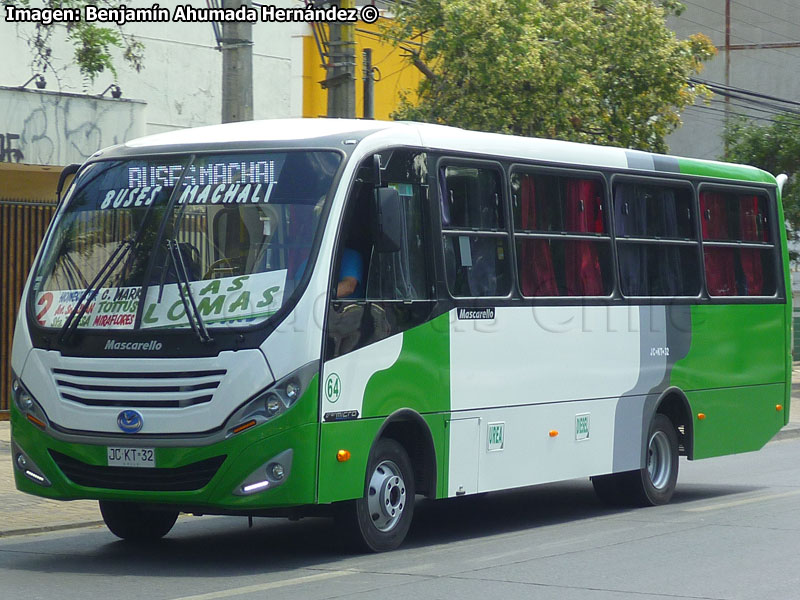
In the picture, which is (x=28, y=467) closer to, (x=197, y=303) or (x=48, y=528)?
(x=197, y=303)

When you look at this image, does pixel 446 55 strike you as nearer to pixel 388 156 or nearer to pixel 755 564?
pixel 388 156

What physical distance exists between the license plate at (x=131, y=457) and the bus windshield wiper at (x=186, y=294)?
2.53 ft

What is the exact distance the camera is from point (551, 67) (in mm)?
18875

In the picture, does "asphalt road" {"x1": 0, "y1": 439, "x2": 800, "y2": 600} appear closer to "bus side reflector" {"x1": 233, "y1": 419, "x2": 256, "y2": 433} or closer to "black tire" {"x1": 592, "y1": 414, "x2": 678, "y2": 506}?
"black tire" {"x1": 592, "y1": 414, "x2": 678, "y2": 506}

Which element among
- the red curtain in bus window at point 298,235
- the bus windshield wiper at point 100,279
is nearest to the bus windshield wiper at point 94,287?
the bus windshield wiper at point 100,279

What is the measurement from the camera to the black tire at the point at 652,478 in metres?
11.8

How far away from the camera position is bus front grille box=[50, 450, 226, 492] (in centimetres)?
830

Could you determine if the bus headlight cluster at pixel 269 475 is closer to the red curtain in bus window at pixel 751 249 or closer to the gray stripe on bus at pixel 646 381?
the gray stripe on bus at pixel 646 381

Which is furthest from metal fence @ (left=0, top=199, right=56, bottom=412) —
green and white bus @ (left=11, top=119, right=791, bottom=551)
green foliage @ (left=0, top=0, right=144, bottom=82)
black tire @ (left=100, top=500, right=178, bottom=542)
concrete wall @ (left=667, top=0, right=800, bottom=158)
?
concrete wall @ (left=667, top=0, right=800, bottom=158)

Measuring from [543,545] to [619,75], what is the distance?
1244 cm

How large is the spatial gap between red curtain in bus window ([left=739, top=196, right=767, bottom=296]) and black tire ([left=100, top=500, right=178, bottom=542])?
6143mm

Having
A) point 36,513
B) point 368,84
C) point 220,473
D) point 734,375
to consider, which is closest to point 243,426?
point 220,473

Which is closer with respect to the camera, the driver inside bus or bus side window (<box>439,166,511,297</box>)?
the driver inside bus

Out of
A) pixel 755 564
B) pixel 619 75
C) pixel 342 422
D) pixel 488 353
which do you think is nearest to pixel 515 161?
pixel 488 353
